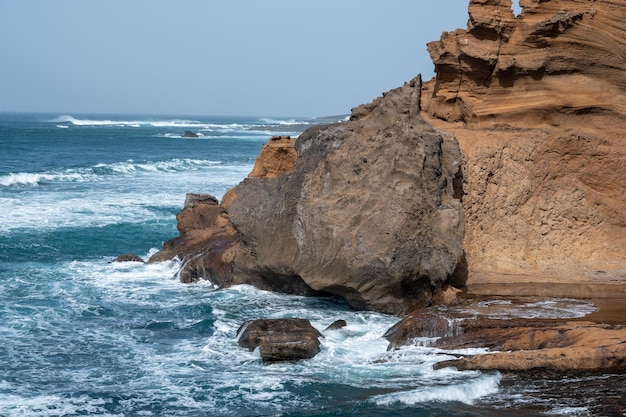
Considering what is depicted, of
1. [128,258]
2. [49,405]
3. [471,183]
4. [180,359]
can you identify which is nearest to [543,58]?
[471,183]

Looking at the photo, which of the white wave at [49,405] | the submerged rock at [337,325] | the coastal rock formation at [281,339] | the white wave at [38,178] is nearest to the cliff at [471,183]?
the submerged rock at [337,325]

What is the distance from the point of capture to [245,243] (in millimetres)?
16344

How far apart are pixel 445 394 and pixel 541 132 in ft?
24.9

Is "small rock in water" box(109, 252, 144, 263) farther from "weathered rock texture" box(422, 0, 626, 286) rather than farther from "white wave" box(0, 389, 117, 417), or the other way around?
"white wave" box(0, 389, 117, 417)

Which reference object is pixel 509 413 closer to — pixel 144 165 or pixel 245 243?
pixel 245 243

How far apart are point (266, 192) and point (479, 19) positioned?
558 centimetres

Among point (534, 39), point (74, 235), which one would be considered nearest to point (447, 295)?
point (534, 39)

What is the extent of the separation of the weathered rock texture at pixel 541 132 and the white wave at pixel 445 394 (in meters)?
4.47

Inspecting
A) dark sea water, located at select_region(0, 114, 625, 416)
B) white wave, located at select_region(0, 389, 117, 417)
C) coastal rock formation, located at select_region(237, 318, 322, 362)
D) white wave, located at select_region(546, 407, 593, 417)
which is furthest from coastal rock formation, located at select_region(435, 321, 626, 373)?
white wave, located at select_region(0, 389, 117, 417)

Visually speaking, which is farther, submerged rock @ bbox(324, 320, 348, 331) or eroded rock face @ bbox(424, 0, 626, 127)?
eroded rock face @ bbox(424, 0, 626, 127)

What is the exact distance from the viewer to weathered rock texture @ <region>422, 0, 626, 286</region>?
1519 centimetres

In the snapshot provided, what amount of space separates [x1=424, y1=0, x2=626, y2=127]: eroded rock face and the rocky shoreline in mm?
28

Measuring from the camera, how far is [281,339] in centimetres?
1208

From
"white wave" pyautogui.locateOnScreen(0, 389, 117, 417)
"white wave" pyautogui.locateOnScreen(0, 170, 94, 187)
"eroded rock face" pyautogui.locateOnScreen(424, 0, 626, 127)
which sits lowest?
"white wave" pyautogui.locateOnScreen(0, 389, 117, 417)
